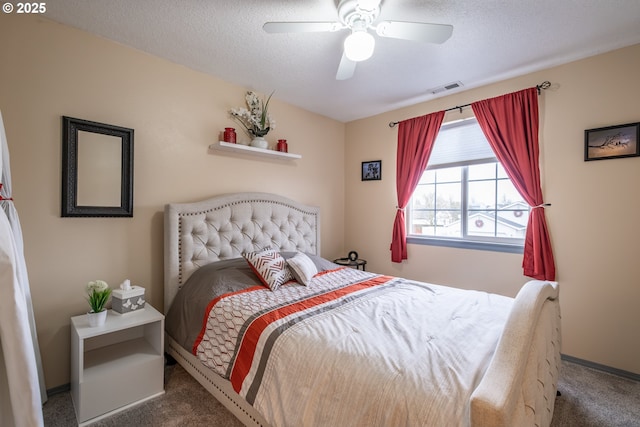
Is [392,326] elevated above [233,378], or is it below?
above

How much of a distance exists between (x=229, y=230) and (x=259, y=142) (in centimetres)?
96

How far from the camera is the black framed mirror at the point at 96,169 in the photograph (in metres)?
2.00

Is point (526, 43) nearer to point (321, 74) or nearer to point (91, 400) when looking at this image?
point (321, 74)

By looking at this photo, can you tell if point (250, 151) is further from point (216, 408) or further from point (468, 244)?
point (468, 244)

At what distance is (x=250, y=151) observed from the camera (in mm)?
2959

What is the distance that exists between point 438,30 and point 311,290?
6.24 ft

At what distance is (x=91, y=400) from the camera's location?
171 cm

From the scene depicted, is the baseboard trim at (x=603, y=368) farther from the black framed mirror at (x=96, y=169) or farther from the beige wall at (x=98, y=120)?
the black framed mirror at (x=96, y=169)

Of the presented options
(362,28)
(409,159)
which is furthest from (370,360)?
(409,159)

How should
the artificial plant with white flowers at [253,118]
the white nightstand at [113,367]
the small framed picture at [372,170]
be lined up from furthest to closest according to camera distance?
the small framed picture at [372,170]
the artificial plant with white flowers at [253,118]
the white nightstand at [113,367]

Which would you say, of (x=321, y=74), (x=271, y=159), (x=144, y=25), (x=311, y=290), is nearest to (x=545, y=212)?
(x=311, y=290)

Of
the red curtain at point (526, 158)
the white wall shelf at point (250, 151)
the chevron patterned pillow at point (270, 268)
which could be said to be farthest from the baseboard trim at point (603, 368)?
the white wall shelf at point (250, 151)

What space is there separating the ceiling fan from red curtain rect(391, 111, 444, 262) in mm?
1620

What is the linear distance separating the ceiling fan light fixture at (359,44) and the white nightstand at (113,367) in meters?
2.15
